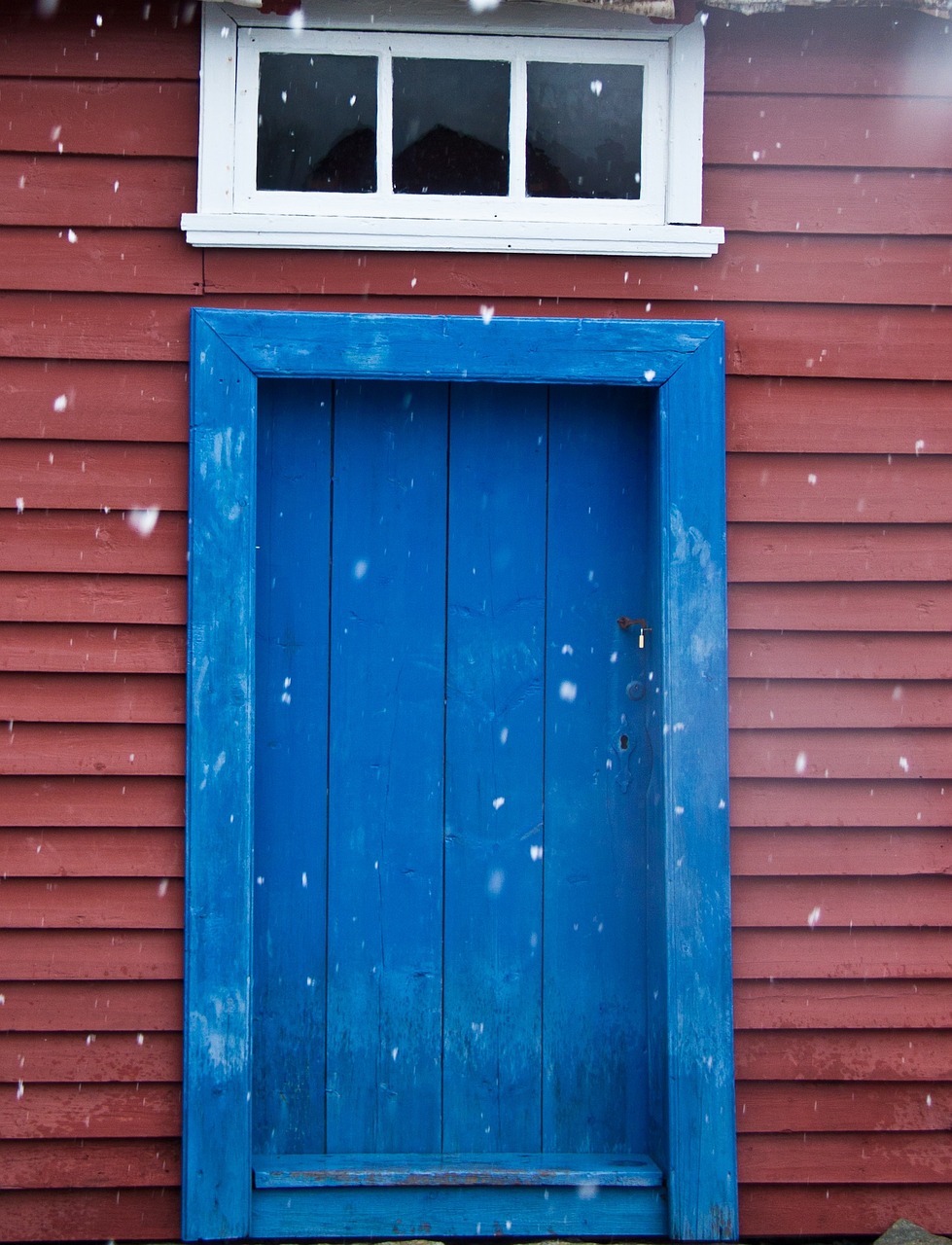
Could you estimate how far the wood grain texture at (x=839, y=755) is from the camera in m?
2.71

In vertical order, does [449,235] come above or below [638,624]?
above

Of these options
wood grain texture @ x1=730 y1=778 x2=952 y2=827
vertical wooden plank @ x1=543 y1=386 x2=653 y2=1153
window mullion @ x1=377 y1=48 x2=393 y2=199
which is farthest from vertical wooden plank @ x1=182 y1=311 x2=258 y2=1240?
wood grain texture @ x1=730 y1=778 x2=952 y2=827

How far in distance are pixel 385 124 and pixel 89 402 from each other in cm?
105

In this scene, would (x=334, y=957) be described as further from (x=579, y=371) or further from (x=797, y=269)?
(x=797, y=269)

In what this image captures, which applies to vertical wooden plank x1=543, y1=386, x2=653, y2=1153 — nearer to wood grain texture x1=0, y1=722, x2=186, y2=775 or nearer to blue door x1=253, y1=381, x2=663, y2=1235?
blue door x1=253, y1=381, x2=663, y2=1235

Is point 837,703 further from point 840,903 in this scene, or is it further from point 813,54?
point 813,54

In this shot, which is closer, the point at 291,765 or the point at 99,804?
the point at 99,804

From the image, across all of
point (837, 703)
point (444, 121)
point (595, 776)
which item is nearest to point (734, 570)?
point (837, 703)

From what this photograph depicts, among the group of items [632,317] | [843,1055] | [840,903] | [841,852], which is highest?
[632,317]

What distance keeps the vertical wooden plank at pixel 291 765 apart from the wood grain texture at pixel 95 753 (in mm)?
234

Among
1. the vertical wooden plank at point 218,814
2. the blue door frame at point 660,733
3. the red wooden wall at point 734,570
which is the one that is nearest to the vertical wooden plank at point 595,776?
the blue door frame at point 660,733

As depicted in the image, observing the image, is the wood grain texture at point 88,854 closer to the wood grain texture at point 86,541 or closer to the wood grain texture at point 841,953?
the wood grain texture at point 86,541

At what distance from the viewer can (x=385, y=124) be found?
2.70m

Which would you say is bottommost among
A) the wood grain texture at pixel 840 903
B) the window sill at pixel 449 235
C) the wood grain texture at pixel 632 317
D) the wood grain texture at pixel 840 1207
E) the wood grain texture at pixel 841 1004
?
the wood grain texture at pixel 840 1207
